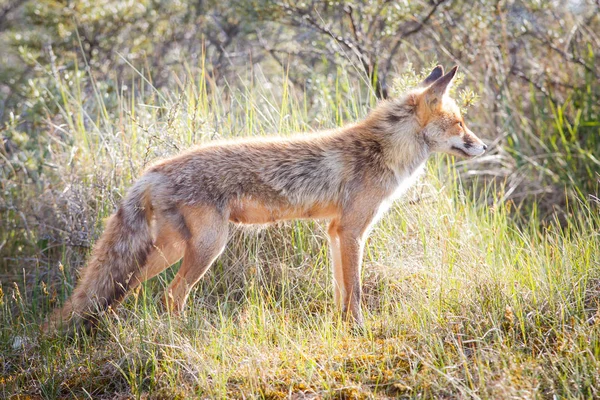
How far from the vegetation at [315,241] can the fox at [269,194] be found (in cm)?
22

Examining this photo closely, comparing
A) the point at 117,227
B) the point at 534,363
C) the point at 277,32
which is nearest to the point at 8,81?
→ the point at 277,32

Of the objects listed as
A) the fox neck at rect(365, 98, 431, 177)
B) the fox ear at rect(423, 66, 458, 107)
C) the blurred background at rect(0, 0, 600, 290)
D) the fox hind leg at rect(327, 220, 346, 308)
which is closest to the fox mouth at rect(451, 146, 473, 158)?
the fox neck at rect(365, 98, 431, 177)

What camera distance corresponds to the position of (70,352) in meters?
4.23

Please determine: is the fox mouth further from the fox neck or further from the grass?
the grass

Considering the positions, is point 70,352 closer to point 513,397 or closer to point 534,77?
Result: point 513,397

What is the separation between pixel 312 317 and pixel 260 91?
11.2ft

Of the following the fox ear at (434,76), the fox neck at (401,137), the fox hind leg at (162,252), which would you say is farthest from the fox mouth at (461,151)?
the fox hind leg at (162,252)

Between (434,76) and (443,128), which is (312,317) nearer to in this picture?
(443,128)

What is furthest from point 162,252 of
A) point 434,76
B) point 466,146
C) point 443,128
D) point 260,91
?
point 260,91

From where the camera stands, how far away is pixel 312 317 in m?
4.41

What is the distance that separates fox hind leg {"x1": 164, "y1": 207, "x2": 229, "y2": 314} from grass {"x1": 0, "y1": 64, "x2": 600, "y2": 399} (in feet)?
0.54

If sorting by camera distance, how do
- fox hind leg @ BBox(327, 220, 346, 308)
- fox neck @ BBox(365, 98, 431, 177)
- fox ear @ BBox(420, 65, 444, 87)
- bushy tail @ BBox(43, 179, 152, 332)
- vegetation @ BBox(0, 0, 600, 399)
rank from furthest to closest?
fox ear @ BBox(420, 65, 444, 87) < fox neck @ BBox(365, 98, 431, 177) < fox hind leg @ BBox(327, 220, 346, 308) < bushy tail @ BBox(43, 179, 152, 332) < vegetation @ BBox(0, 0, 600, 399)

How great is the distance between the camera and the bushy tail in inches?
172

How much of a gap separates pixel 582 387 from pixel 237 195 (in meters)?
2.50
